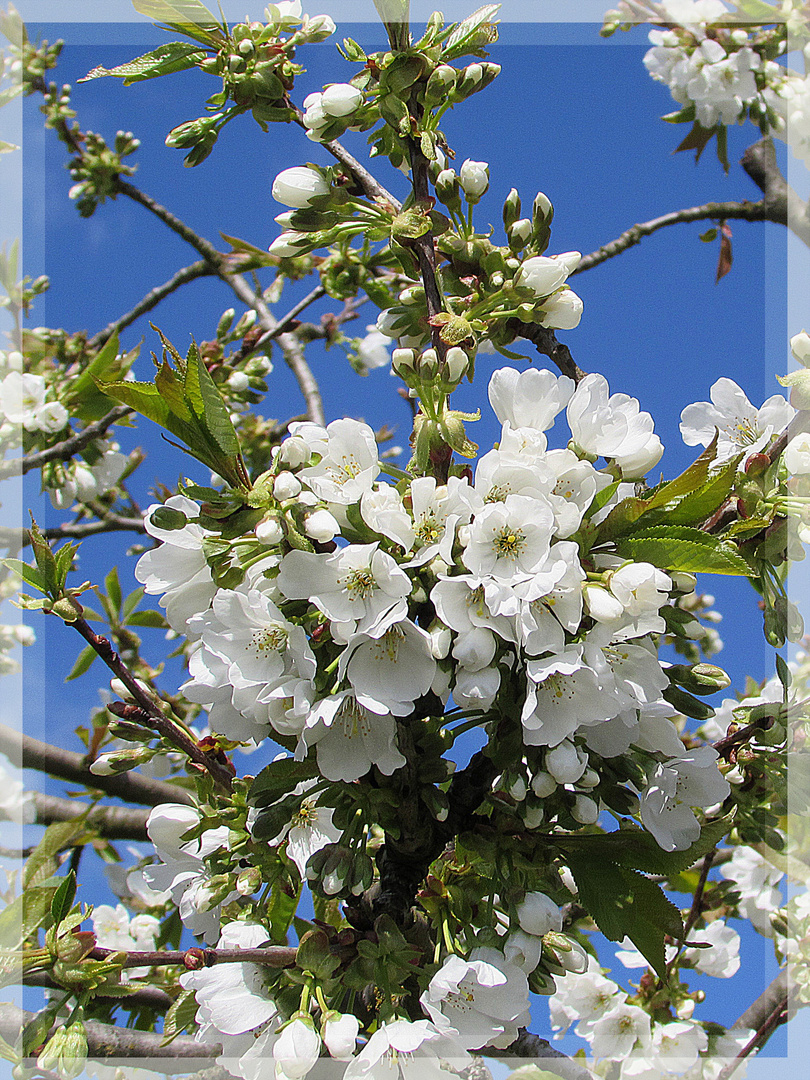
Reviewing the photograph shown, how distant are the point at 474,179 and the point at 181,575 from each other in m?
0.82

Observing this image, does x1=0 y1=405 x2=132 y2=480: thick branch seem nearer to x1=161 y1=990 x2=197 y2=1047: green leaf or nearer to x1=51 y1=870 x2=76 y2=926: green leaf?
x1=51 y1=870 x2=76 y2=926: green leaf

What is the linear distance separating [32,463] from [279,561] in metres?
2.38

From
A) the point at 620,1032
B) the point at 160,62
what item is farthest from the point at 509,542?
the point at 620,1032

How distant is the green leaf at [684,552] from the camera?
100 cm

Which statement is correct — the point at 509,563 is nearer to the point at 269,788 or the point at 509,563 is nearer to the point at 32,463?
the point at 269,788

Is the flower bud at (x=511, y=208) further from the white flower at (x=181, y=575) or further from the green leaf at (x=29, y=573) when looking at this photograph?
the green leaf at (x=29, y=573)

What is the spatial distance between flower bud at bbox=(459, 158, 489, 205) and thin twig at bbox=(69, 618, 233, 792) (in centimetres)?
99

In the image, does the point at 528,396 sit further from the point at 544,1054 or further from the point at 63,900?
the point at 544,1054

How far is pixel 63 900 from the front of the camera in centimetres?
118

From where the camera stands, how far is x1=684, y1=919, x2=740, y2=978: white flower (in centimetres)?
228

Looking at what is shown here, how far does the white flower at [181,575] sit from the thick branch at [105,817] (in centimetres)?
166

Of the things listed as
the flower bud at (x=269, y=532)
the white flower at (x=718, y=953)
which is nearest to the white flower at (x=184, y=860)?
the flower bud at (x=269, y=532)

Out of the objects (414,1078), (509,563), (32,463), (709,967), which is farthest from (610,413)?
(32,463)

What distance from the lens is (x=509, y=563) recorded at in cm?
99
